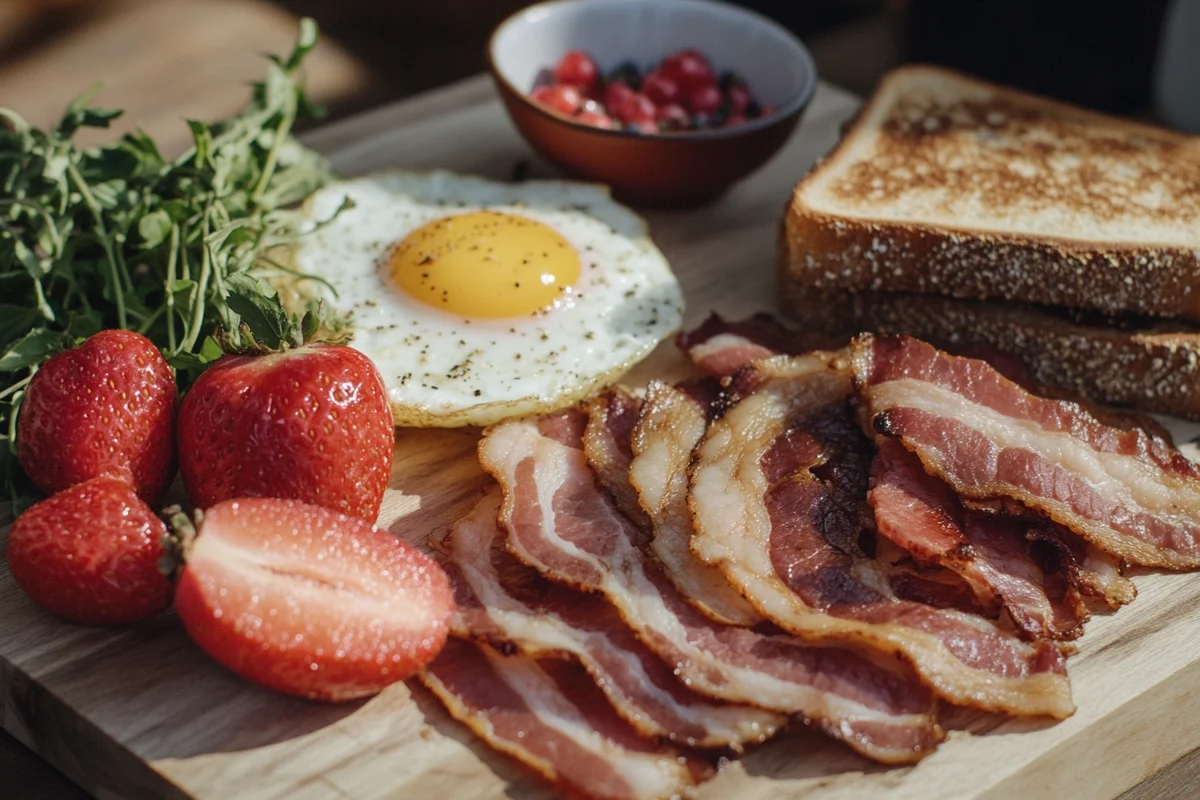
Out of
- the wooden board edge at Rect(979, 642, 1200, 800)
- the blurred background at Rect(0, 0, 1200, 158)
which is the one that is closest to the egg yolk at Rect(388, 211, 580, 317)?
the wooden board edge at Rect(979, 642, 1200, 800)

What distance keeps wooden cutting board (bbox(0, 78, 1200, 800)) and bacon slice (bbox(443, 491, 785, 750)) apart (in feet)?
0.29

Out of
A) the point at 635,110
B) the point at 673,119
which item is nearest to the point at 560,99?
the point at 635,110

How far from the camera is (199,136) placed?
305 cm

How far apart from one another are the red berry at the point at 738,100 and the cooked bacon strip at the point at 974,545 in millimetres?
1558

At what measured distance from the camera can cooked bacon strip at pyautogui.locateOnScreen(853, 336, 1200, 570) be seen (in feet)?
7.98

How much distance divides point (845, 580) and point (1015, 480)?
0.46 meters

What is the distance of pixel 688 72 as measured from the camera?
145 inches

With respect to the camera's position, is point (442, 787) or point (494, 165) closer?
point (442, 787)

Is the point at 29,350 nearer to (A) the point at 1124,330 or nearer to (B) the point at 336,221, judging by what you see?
(B) the point at 336,221

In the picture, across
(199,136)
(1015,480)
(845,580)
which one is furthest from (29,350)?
(1015,480)

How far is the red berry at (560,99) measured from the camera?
360 cm

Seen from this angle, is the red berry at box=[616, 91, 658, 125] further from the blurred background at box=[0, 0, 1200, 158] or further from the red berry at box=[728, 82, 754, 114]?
the blurred background at box=[0, 0, 1200, 158]

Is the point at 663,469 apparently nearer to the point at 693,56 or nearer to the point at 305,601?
the point at 305,601

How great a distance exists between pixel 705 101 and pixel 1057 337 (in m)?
1.31
